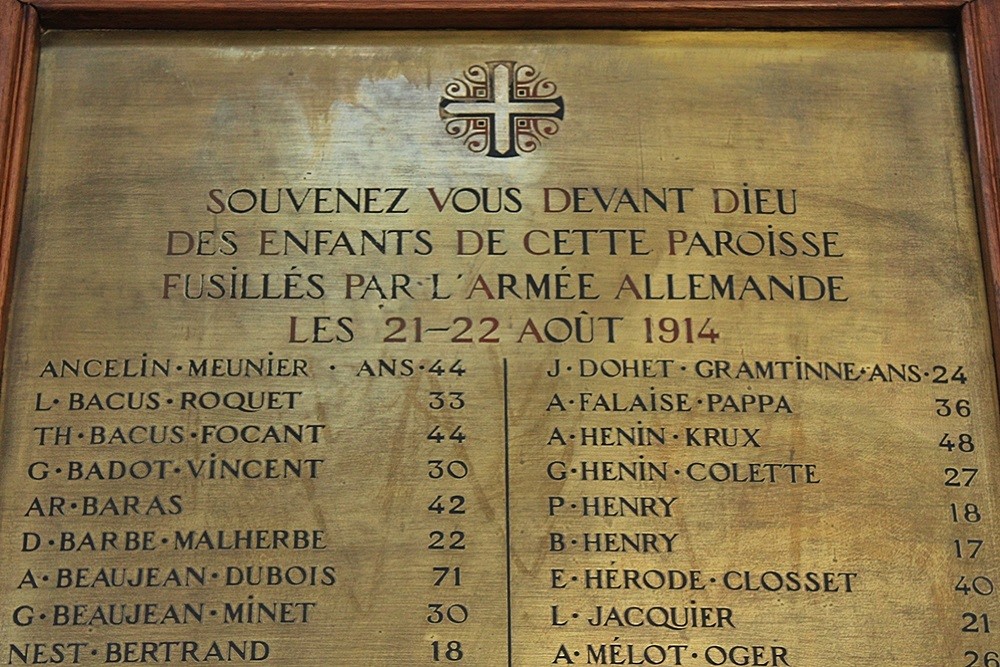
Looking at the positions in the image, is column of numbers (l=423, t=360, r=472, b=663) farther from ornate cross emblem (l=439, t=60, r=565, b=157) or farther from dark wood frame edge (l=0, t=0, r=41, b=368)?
dark wood frame edge (l=0, t=0, r=41, b=368)

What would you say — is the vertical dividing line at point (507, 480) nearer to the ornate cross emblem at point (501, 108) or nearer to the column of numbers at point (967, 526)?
the ornate cross emblem at point (501, 108)

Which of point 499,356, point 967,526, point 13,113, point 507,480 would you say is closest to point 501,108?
point 499,356

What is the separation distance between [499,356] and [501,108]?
807 millimetres

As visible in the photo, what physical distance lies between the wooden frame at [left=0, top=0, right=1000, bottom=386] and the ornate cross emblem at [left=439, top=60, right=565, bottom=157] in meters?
0.17

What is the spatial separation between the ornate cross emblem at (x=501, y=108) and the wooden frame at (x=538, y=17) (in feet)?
0.55

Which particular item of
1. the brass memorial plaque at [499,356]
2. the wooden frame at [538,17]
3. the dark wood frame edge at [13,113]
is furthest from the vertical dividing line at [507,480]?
the dark wood frame edge at [13,113]

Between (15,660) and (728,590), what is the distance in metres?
1.88

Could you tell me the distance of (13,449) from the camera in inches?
152

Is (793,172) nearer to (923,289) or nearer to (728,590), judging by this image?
(923,289)

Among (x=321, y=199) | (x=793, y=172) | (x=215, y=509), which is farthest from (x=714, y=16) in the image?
(x=215, y=509)

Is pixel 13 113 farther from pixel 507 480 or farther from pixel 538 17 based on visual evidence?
pixel 507 480

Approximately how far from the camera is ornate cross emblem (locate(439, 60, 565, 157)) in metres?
4.23

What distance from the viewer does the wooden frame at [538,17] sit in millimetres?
4238

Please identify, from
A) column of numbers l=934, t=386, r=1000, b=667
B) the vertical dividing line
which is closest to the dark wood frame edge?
the vertical dividing line
